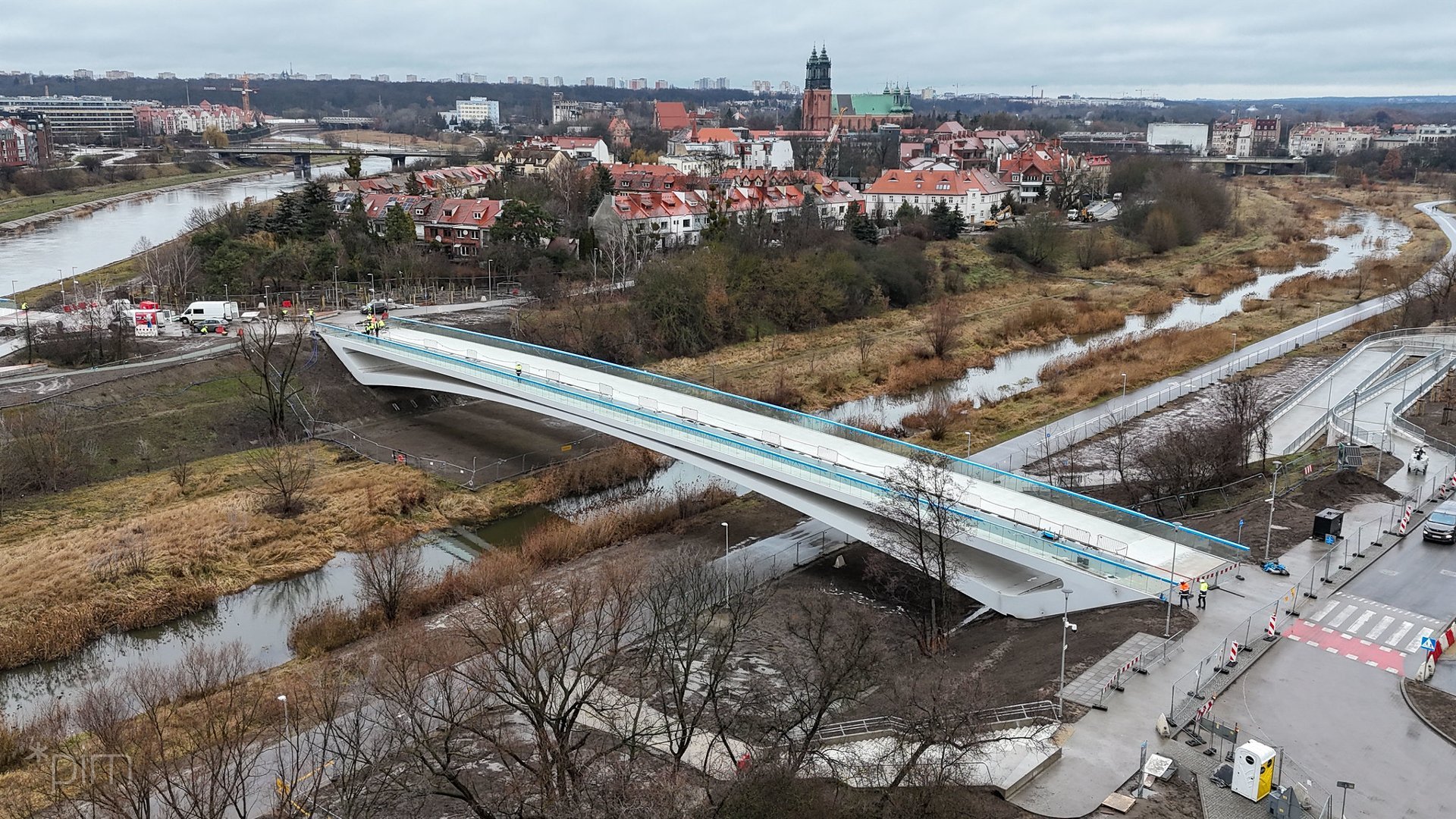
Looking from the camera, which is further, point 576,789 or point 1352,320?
point 1352,320

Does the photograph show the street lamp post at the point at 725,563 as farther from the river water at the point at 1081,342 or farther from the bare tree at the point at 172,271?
the bare tree at the point at 172,271

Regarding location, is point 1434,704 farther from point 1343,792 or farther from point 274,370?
point 274,370

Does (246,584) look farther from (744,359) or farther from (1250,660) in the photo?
(744,359)

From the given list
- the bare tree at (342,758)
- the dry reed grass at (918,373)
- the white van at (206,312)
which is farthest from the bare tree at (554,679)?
the white van at (206,312)

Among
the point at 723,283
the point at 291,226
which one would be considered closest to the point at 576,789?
the point at 723,283

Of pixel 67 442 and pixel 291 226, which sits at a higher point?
pixel 291 226

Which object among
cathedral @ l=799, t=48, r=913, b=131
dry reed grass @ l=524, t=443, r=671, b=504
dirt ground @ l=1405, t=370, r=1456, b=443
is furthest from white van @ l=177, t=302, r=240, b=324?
cathedral @ l=799, t=48, r=913, b=131
